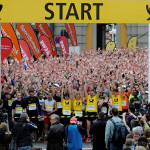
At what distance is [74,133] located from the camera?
11.5m

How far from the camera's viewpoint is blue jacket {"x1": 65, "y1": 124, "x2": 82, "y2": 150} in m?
11.5

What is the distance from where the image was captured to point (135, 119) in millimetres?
11523

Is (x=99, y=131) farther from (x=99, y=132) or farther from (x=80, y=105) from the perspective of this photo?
(x=80, y=105)

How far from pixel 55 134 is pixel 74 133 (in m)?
0.54

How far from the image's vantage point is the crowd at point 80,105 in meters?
11.3

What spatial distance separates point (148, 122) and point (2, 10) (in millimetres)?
4753

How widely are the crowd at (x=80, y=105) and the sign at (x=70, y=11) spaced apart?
7.84 ft

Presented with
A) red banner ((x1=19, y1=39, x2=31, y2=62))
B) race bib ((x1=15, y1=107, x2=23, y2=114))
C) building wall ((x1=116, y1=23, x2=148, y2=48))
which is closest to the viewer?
race bib ((x1=15, y1=107, x2=23, y2=114))

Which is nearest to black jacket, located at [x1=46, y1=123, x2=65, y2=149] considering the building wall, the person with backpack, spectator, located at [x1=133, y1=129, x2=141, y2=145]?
the person with backpack

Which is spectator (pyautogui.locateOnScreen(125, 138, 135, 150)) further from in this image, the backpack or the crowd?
the backpack

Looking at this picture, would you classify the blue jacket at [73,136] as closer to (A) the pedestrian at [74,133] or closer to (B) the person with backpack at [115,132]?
(A) the pedestrian at [74,133]

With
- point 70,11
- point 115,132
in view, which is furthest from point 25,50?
point 115,132

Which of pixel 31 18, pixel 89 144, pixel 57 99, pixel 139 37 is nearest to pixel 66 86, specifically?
pixel 57 99

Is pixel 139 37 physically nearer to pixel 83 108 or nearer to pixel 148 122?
pixel 83 108
